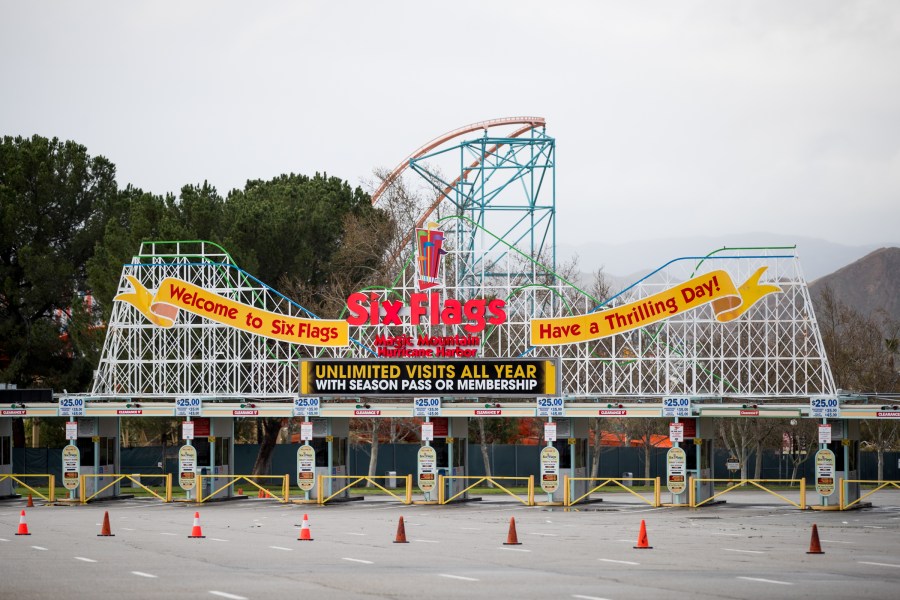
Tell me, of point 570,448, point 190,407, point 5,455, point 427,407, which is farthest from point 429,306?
point 5,455

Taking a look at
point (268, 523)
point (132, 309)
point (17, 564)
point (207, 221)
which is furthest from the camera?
point (207, 221)

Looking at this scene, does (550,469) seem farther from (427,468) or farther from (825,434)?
(825,434)

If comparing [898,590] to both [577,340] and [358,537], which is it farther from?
[577,340]

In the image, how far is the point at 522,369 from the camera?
143 ft

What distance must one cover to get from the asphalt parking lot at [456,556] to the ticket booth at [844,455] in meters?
1.37

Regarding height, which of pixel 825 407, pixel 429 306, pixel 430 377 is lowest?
pixel 825 407

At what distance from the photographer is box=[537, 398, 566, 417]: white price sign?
1709 inches

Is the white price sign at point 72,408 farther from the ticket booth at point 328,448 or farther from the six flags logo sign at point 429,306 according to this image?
the six flags logo sign at point 429,306

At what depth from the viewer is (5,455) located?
160ft

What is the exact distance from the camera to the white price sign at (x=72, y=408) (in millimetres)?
47263

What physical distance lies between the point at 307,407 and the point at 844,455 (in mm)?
18420

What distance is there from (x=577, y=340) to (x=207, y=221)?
25261mm

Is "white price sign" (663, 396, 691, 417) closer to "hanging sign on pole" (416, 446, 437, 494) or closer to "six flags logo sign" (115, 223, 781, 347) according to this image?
"six flags logo sign" (115, 223, 781, 347)

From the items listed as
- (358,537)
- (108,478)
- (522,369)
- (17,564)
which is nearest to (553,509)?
(522,369)
